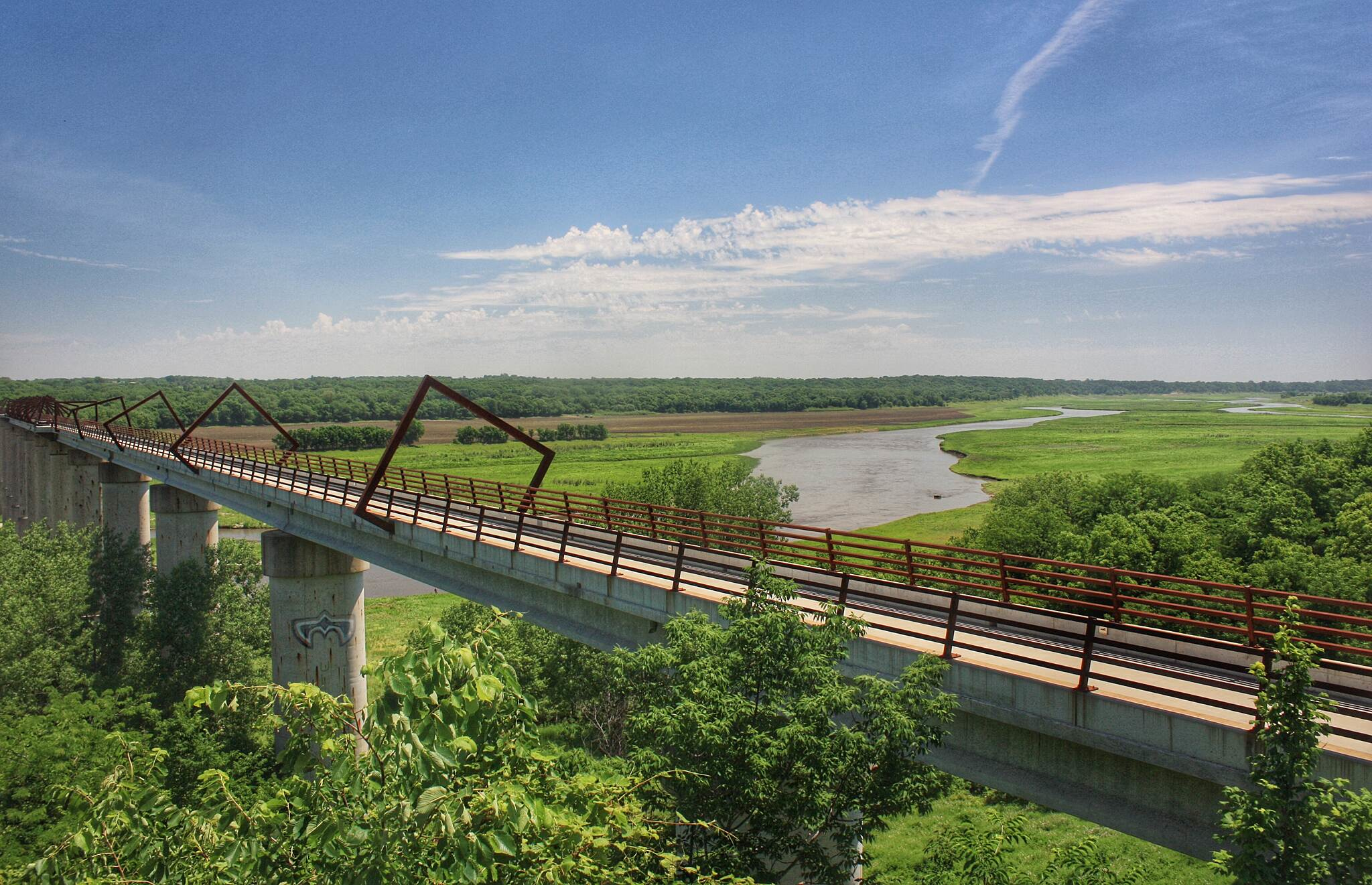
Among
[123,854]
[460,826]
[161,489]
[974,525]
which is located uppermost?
[460,826]

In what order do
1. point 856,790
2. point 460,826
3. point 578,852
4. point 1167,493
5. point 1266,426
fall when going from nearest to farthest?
point 460,826
point 578,852
point 856,790
point 1167,493
point 1266,426

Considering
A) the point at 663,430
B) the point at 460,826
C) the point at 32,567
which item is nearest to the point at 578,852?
the point at 460,826

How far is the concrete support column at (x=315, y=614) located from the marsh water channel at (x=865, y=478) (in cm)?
3773

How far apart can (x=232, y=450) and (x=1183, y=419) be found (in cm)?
19209

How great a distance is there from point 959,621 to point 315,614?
73.4 ft

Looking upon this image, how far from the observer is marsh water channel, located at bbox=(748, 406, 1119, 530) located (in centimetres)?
6925

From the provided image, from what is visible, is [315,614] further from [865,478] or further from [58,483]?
[865,478]

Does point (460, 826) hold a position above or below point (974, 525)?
above

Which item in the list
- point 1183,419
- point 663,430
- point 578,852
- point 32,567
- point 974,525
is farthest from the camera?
point 1183,419

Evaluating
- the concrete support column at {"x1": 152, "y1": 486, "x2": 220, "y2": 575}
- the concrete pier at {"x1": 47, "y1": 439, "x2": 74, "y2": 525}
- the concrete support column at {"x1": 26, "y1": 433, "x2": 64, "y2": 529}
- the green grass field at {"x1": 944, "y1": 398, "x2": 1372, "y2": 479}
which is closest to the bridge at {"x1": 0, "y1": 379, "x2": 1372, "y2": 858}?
the concrete support column at {"x1": 152, "y1": 486, "x2": 220, "y2": 575}

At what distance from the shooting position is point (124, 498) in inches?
1989

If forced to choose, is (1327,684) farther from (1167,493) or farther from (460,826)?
(1167,493)

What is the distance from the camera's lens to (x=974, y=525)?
60.7 meters

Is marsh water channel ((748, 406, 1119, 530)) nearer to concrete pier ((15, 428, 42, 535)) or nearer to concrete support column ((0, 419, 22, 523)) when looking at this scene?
concrete pier ((15, 428, 42, 535))
